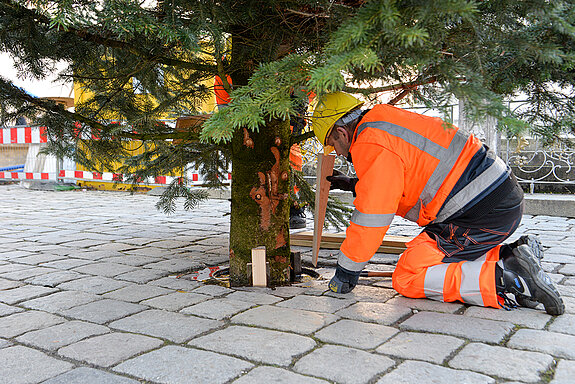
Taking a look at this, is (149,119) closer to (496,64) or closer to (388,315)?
(388,315)

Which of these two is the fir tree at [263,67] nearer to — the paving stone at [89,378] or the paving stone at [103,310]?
the paving stone at [103,310]

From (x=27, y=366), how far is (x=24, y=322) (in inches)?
23.6

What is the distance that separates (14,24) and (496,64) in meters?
2.57

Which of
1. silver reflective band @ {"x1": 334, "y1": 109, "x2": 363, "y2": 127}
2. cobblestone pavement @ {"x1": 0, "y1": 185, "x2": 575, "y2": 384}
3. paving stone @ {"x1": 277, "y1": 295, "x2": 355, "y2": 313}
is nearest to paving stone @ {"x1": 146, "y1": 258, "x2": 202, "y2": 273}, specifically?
cobblestone pavement @ {"x1": 0, "y1": 185, "x2": 575, "y2": 384}

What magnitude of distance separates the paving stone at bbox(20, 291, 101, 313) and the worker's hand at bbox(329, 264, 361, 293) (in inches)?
53.6

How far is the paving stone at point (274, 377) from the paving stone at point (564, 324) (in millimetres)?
1228

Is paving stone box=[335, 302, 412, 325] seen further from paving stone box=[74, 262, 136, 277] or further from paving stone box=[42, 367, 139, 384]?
paving stone box=[74, 262, 136, 277]

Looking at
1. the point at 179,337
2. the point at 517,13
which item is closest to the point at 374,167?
the point at 517,13

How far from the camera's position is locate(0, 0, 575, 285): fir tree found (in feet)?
4.83

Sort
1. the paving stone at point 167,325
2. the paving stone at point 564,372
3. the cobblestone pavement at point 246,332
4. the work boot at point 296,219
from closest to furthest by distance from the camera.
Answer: the paving stone at point 564,372 < the cobblestone pavement at point 246,332 < the paving stone at point 167,325 < the work boot at point 296,219

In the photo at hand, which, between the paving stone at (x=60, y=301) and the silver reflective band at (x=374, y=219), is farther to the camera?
the paving stone at (x=60, y=301)

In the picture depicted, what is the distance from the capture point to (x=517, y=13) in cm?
169

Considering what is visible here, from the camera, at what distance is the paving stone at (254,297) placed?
2805 millimetres

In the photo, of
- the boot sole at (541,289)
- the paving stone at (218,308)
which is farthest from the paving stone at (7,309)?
the boot sole at (541,289)
